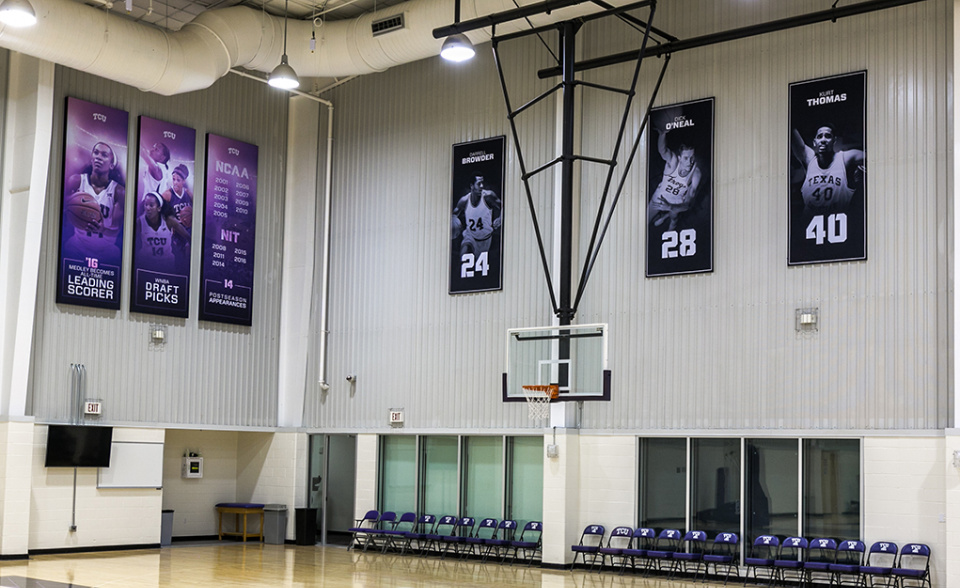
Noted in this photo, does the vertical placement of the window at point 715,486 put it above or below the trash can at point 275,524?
above

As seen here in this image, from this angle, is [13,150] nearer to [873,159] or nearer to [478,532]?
[478,532]

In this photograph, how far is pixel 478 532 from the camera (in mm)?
22312

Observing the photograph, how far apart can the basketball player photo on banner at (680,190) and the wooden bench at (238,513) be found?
1180cm

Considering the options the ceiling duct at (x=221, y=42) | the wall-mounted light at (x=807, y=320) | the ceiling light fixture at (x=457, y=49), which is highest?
the ceiling duct at (x=221, y=42)

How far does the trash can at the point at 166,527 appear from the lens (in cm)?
2408

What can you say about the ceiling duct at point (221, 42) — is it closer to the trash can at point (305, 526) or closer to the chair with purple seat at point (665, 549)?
the chair with purple seat at point (665, 549)

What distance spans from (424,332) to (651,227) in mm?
6101

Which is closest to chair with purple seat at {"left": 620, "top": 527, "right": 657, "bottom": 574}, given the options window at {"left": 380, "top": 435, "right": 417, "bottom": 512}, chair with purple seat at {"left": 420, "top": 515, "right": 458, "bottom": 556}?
chair with purple seat at {"left": 420, "top": 515, "right": 458, "bottom": 556}

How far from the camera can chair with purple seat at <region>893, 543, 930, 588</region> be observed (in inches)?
642

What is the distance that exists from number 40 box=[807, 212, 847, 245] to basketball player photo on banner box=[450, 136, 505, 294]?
6894 mm

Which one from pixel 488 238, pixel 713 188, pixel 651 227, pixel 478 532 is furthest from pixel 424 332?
pixel 713 188

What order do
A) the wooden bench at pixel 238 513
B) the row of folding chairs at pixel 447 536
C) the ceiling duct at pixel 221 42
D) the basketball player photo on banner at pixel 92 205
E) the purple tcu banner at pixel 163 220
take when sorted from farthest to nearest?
the wooden bench at pixel 238 513, the purple tcu banner at pixel 163 220, the basketball player photo on banner at pixel 92 205, the row of folding chairs at pixel 447 536, the ceiling duct at pixel 221 42

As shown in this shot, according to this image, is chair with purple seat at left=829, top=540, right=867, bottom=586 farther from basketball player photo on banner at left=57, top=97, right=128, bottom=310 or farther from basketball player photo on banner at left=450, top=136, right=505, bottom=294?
basketball player photo on banner at left=57, top=97, right=128, bottom=310

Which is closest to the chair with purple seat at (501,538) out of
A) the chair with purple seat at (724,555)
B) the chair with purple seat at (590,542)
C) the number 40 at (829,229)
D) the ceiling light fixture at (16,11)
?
the chair with purple seat at (590,542)
